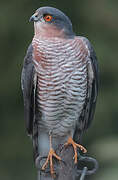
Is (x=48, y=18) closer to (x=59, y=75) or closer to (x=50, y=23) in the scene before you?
(x=50, y=23)

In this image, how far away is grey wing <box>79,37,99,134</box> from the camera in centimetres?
455

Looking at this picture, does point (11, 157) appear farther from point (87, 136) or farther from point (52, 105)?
point (52, 105)

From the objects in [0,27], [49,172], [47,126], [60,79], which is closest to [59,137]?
[47,126]

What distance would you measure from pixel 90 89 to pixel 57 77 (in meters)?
0.40

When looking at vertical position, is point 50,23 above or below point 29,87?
above

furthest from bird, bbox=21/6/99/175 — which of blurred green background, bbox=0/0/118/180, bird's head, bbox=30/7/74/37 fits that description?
blurred green background, bbox=0/0/118/180

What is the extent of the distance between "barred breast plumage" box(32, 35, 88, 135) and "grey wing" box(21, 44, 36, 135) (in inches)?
1.9

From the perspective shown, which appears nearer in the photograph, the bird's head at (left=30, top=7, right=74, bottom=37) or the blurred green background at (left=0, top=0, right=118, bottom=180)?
the bird's head at (left=30, top=7, right=74, bottom=37)

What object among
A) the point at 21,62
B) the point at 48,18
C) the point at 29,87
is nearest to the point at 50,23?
the point at 48,18

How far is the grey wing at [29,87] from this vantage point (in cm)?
445

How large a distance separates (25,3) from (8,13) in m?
0.38

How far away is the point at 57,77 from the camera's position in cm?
438

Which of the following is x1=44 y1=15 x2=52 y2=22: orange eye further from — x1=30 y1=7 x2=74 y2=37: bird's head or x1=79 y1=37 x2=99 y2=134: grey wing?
x1=79 y1=37 x2=99 y2=134: grey wing

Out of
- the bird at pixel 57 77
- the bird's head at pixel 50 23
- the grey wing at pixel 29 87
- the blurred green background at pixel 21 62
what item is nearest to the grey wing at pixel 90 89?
the bird at pixel 57 77
